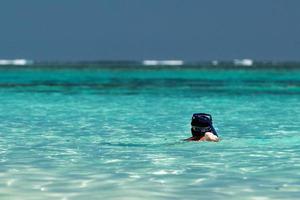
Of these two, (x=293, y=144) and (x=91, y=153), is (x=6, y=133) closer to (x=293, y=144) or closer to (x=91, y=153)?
(x=91, y=153)

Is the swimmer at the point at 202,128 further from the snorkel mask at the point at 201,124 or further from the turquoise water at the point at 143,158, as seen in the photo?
the turquoise water at the point at 143,158

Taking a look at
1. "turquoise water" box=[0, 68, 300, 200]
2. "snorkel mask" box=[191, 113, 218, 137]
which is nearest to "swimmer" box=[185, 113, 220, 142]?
"snorkel mask" box=[191, 113, 218, 137]

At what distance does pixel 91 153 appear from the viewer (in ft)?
51.6

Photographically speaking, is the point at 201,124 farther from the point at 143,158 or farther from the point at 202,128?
the point at 143,158

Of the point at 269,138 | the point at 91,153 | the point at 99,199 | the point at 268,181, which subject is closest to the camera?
the point at 99,199

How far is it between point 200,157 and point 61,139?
4.77m

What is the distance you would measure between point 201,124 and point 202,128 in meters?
0.23

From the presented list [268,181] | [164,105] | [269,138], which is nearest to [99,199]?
[268,181]

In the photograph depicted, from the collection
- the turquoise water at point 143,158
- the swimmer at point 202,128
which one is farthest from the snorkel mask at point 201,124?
the turquoise water at point 143,158

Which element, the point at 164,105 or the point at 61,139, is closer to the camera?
the point at 61,139

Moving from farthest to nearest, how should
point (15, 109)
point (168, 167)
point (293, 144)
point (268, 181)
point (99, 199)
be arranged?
point (15, 109)
point (293, 144)
point (168, 167)
point (268, 181)
point (99, 199)

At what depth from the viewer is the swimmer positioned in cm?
1672

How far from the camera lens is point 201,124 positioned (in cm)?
1698

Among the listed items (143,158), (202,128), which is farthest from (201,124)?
(143,158)
